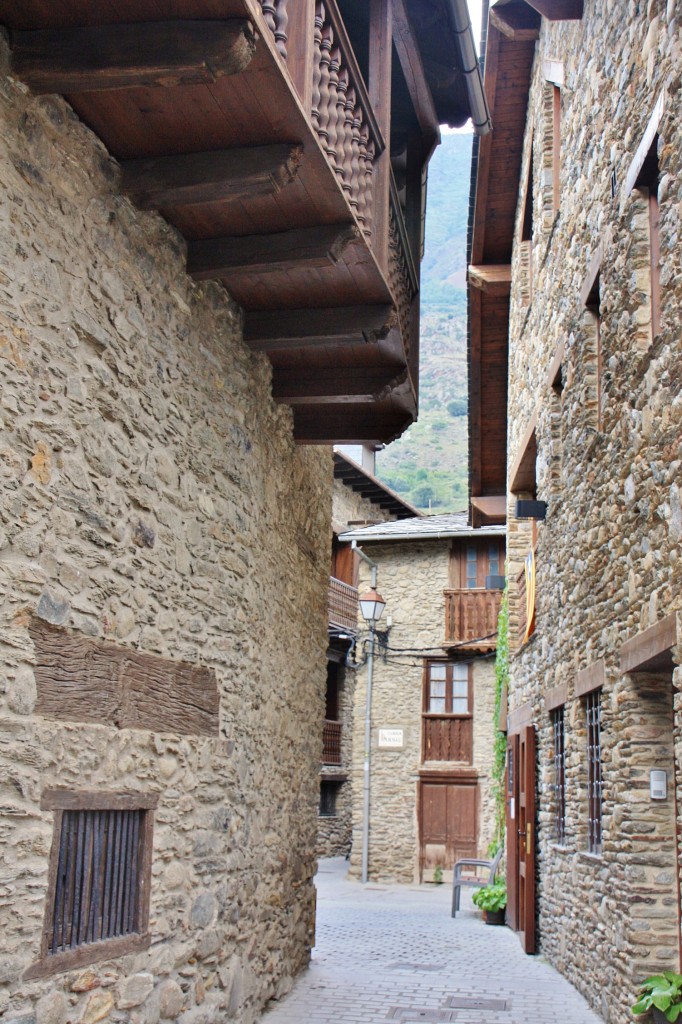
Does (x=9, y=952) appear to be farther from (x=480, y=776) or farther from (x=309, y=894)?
(x=480, y=776)

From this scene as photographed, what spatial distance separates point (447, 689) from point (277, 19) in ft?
54.9

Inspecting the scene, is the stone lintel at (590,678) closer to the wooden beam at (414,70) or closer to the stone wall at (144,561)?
the stone wall at (144,561)

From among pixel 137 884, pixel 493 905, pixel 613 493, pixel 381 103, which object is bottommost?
pixel 493 905

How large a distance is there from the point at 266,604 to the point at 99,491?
2474 mm

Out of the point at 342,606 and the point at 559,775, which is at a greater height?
the point at 342,606

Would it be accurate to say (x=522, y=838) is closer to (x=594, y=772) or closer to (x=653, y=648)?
(x=594, y=772)

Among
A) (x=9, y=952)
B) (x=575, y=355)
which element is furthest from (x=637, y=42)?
(x=9, y=952)

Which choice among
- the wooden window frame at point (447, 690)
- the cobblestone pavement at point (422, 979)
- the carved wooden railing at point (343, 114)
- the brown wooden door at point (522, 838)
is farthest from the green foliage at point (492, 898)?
the carved wooden railing at point (343, 114)

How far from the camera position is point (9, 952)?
3.61 meters

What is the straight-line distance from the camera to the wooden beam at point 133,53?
12.0 feet

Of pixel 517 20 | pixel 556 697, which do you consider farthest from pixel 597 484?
pixel 517 20

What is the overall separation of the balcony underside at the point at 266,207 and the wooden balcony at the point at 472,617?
12724mm

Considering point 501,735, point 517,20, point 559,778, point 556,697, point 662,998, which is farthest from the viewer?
point 501,735

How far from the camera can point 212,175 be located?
444 centimetres
